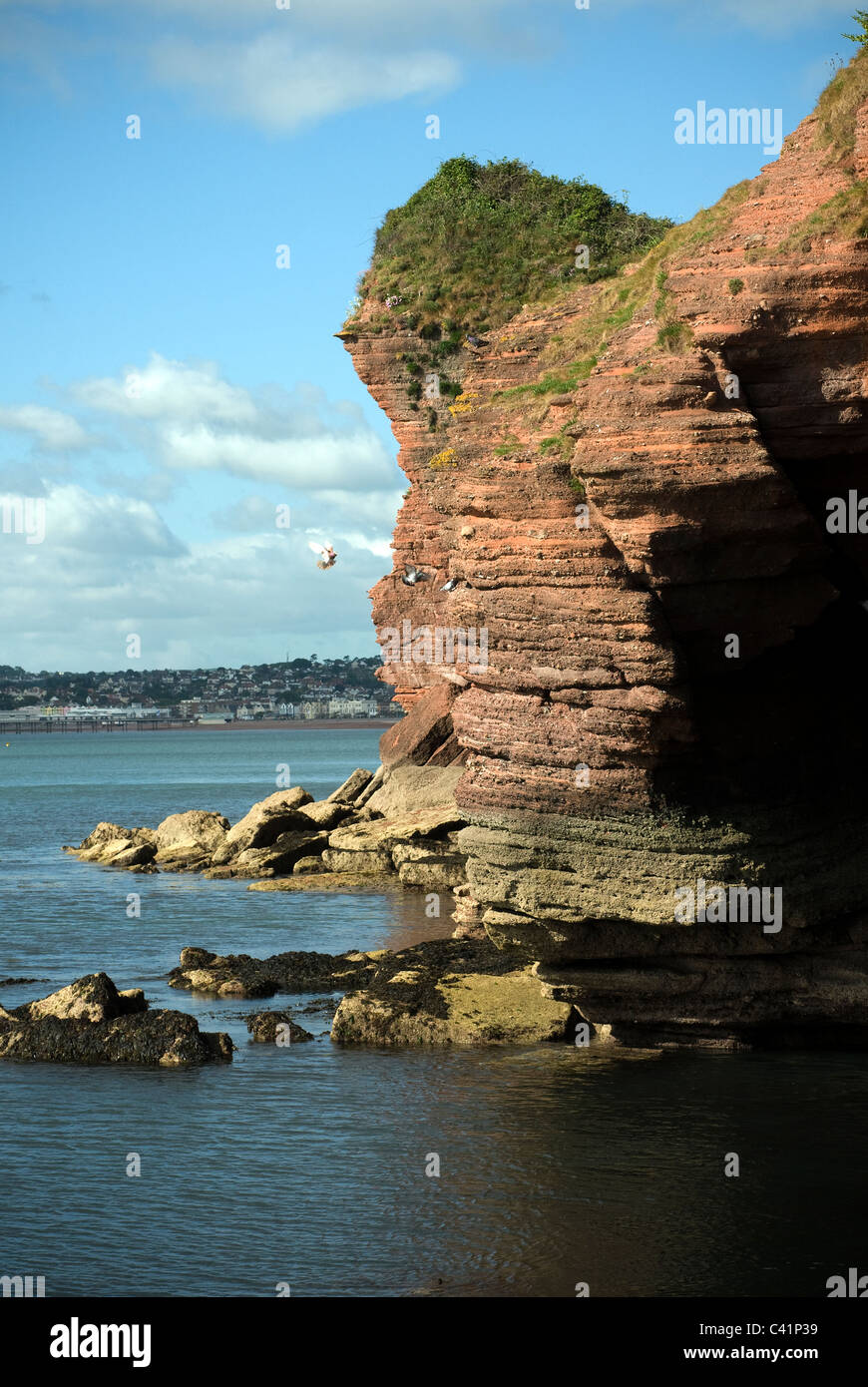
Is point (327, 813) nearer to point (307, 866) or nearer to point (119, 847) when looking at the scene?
point (307, 866)

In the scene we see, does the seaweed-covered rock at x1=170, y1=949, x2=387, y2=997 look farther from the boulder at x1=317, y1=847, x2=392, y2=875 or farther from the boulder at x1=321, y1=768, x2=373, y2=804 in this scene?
the boulder at x1=321, y1=768, x2=373, y2=804

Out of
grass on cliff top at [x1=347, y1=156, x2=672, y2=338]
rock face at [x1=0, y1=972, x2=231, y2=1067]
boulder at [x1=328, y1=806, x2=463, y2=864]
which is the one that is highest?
grass on cliff top at [x1=347, y1=156, x2=672, y2=338]

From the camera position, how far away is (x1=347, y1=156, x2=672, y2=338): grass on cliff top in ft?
156

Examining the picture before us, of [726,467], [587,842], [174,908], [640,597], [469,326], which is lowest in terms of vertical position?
[174,908]

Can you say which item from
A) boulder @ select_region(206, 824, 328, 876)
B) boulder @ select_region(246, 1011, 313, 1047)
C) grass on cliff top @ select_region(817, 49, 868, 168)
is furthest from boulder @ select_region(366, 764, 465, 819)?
→ grass on cliff top @ select_region(817, 49, 868, 168)

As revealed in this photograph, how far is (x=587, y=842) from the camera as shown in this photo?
2094cm

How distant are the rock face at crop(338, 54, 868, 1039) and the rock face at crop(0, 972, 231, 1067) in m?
5.90

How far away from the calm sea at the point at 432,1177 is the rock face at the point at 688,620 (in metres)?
2.06

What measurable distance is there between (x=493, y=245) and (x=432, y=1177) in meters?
37.5

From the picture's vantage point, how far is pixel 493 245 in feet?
159

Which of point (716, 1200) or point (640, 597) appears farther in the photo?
point (640, 597)
